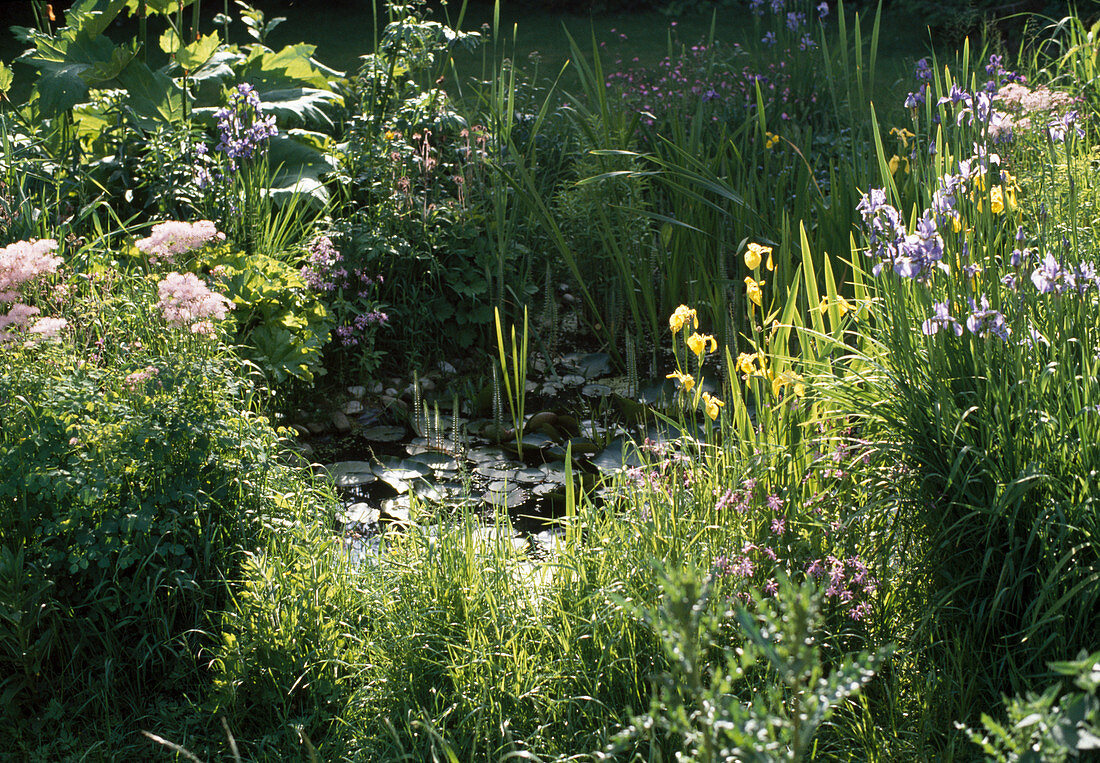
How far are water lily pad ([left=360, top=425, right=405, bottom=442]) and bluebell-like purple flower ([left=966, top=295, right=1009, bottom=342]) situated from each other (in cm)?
227

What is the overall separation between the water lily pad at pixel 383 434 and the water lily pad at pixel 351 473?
198 mm

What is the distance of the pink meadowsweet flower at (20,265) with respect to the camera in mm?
2625

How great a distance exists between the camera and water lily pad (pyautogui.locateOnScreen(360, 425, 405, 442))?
139 inches

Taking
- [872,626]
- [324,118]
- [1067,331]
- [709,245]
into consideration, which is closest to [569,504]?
[872,626]

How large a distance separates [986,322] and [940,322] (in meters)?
0.11

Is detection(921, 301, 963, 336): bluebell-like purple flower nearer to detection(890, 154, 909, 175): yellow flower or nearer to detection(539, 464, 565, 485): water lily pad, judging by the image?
detection(539, 464, 565, 485): water lily pad

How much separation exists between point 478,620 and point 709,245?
268 cm

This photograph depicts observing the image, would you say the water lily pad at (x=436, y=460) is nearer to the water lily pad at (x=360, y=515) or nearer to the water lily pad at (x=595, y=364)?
the water lily pad at (x=360, y=515)

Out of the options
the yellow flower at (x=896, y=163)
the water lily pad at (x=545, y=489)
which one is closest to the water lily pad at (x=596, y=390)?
the water lily pad at (x=545, y=489)

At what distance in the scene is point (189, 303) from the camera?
100 inches

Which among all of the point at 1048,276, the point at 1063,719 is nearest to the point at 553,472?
the point at 1048,276

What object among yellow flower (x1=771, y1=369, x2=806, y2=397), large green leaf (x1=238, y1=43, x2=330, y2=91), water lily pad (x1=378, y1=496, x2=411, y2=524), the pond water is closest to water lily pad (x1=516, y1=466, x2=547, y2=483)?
the pond water

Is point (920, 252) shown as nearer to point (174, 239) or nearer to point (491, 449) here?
point (491, 449)

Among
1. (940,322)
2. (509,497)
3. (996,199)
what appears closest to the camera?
(940,322)
